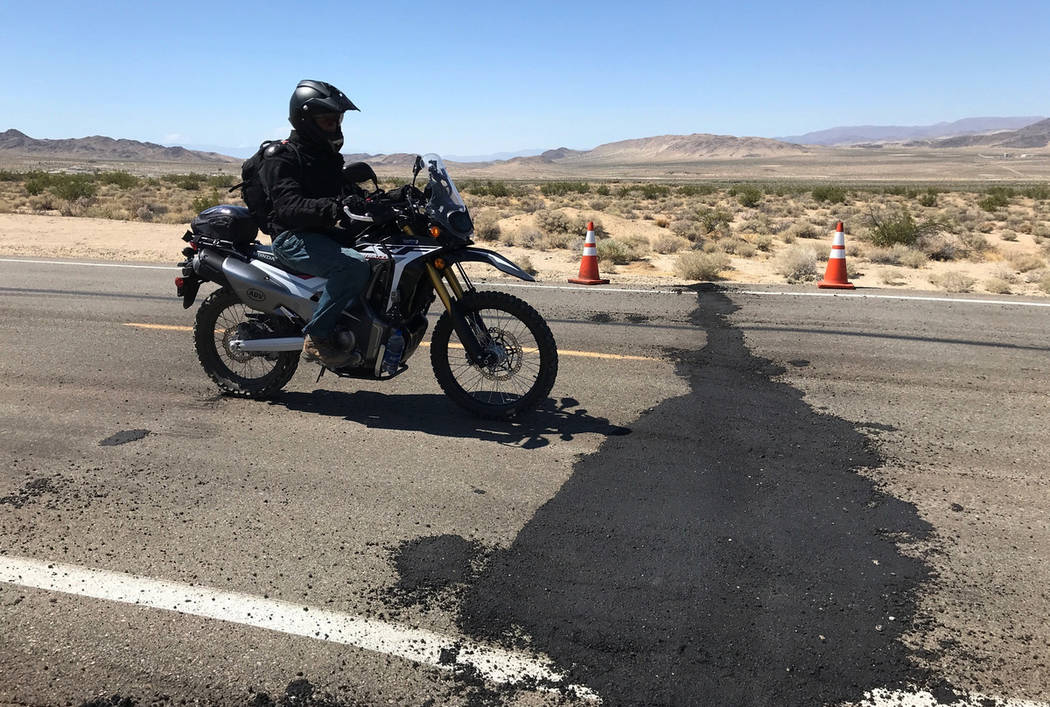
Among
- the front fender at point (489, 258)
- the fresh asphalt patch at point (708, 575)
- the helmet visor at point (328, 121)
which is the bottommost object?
the fresh asphalt patch at point (708, 575)

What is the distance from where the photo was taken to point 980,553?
3.87 meters

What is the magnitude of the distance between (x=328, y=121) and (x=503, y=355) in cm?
193

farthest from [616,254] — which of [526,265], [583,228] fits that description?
[583,228]

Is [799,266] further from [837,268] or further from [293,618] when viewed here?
[293,618]

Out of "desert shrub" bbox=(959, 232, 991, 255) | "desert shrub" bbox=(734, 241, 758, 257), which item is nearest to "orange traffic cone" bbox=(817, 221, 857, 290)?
"desert shrub" bbox=(734, 241, 758, 257)

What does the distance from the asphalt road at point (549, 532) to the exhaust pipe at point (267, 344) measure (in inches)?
17.0

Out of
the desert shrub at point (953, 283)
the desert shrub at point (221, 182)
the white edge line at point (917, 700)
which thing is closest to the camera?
the white edge line at point (917, 700)

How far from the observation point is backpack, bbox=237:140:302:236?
5402 mm

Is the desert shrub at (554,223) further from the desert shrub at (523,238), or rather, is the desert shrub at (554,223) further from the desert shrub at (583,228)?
the desert shrub at (523,238)

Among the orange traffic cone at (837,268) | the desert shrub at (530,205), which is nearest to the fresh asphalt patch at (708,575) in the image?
the orange traffic cone at (837,268)

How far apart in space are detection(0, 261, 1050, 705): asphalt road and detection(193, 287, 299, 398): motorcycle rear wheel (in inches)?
6.5

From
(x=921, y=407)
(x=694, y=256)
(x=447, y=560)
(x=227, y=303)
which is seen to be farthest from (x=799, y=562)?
(x=694, y=256)

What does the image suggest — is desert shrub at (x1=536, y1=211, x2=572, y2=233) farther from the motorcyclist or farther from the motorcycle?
the motorcyclist

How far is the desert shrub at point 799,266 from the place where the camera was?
14.2m
